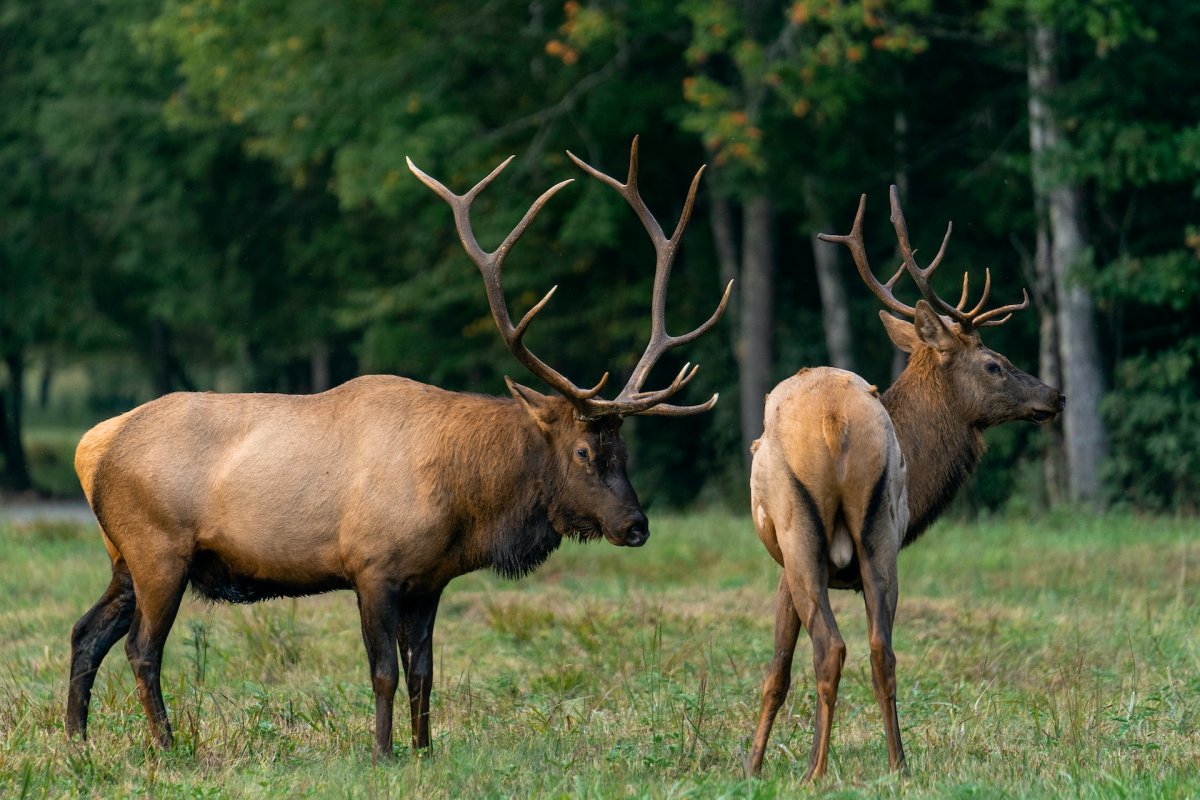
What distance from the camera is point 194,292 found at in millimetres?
28828

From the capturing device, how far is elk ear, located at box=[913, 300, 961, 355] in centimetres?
818

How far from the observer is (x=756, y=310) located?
20.8 metres

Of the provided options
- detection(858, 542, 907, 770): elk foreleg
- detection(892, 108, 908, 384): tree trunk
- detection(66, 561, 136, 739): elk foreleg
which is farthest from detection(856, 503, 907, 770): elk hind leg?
detection(892, 108, 908, 384): tree trunk

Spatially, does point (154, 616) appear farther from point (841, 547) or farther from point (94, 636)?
point (841, 547)

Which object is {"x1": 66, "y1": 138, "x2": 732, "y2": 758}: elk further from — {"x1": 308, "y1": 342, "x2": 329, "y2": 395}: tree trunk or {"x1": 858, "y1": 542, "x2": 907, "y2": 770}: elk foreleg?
{"x1": 308, "y1": 342, "x2": 329, "y2": 395}: tree trunk

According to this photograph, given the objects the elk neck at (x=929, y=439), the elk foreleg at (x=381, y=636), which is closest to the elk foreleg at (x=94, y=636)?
the elk foreleg at (x=381, y=636)

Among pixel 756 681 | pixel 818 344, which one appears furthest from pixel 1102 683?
pixel 818 344

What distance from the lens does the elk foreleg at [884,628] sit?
6449 millimetres

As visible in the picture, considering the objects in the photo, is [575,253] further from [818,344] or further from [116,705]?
[116,705]

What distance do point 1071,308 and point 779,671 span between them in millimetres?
11648

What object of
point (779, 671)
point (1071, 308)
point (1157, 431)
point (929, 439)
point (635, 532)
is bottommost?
point (1157, 431)

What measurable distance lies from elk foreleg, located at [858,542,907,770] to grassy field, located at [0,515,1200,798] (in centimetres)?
15

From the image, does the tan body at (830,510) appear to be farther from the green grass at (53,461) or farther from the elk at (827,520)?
the green grass at (53,461)

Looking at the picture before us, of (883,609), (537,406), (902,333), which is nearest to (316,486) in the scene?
(537,406)
